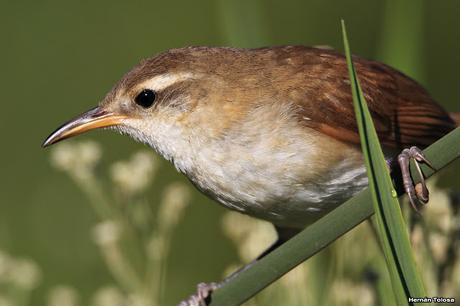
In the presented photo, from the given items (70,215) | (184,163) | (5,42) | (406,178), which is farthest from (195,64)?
(5,42)

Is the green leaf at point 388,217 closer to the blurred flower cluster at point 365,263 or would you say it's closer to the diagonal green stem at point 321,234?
the diagonal green stem at point 321,234

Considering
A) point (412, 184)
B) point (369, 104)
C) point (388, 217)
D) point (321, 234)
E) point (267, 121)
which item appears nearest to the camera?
point (388, 217)

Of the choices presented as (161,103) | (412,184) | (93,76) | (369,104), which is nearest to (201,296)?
(161,103)

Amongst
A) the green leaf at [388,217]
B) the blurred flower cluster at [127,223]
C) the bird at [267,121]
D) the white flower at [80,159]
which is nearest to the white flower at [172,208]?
the blurred flower cluster at [127,223]

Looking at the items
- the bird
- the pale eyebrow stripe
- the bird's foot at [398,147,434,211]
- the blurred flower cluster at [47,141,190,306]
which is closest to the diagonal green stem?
the bird's foot at [398,147,434,211]

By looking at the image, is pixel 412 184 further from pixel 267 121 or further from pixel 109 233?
pixel 109 233

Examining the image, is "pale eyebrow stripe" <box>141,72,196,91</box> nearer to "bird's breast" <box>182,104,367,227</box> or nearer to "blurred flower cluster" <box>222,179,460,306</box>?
"bird's breast" <box>182,104,367,227</box>
